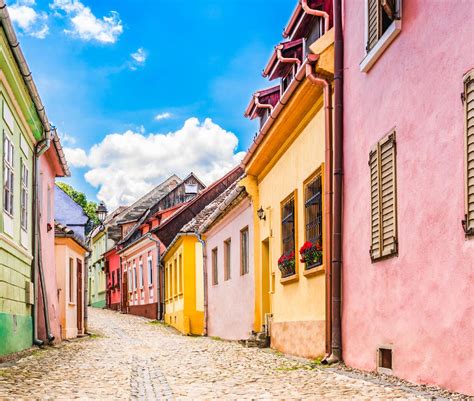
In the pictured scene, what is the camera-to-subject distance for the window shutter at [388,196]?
8531 mm

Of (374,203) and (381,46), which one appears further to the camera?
(374,203)

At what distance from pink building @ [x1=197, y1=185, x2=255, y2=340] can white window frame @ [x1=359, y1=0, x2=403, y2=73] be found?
8819 millimetres

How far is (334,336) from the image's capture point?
10633 mm

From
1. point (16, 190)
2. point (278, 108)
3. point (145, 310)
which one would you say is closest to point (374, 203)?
point (278, 108)

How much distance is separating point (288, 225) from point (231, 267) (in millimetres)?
6755

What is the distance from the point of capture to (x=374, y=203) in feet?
30.3

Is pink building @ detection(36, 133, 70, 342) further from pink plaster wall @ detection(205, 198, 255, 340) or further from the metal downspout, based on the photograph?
pink plaster wall @ detection(205, 198, 255, 340)

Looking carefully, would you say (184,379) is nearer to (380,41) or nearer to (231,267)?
(380,41)

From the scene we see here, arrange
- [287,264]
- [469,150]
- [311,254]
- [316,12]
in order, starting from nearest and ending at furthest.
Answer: [469,150], [311,254], [316,12], [287,264]

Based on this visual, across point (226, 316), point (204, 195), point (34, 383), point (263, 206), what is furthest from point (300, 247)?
point (204, 195)

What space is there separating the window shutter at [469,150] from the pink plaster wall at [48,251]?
13.1m

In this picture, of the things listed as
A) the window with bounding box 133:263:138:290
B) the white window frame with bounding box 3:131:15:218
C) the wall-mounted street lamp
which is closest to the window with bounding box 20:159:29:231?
the white window frame with bounding box 3:131:15:218

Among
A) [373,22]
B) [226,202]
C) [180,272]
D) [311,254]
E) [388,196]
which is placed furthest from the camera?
[180,272]

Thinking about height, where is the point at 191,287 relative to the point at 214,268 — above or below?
below
